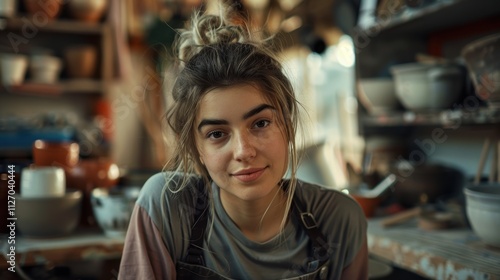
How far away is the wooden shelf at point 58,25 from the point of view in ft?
9.00

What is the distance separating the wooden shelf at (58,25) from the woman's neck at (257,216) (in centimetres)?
234

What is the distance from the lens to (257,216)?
40.1 inches

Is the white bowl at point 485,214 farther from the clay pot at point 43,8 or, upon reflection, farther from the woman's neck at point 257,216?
the clay pot at point 43,8

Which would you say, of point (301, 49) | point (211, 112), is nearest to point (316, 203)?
point (211, 112)

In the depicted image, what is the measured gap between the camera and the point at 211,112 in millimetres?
910

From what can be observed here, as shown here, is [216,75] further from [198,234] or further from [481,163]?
[481,163]

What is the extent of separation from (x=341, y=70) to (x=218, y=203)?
7.41 feet

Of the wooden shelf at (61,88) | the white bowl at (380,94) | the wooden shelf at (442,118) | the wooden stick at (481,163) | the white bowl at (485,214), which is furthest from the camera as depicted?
the wooden shelf at (61,88)

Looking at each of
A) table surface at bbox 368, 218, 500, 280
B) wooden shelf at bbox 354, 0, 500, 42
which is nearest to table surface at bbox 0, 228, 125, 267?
table surface at bbox 368, 218, 500, 280

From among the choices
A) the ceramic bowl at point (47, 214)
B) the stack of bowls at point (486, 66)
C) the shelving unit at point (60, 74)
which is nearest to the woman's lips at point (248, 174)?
the ceramic bowl at point (47, 214)

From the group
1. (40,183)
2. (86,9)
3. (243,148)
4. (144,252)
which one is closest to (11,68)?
(86,9)

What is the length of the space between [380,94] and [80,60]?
2.05 meters

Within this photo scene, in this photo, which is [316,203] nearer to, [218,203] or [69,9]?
[218,203]

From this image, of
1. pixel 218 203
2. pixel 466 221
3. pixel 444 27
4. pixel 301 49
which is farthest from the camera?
pixel 301 49
